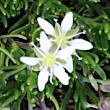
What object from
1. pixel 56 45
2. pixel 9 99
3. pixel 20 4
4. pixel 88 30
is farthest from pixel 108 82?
pixel 20 4

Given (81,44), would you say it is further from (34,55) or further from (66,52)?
(34,55)

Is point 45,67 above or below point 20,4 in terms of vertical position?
below

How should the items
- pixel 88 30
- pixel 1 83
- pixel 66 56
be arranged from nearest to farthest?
pixel 66 56, pixel 1 83, pixel 88 30

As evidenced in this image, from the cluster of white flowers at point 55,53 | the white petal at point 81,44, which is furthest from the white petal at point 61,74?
the white petal at point 81,44

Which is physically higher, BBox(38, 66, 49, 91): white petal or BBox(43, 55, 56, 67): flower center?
BBox(43, 55, 56, 67): flower center

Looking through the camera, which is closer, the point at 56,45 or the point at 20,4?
the point at 56,45

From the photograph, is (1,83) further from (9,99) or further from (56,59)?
(56,59)

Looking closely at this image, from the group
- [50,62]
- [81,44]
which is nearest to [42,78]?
[50,62]

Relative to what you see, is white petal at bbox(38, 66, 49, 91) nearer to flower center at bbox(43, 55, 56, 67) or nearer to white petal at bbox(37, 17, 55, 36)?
flower center at bbox(43, 55, 56, 67)

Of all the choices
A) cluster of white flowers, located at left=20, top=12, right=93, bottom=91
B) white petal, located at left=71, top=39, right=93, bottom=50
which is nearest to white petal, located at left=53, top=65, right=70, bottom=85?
cluster of white flowers, located at left=20, top=12, right=93, bottom=91
